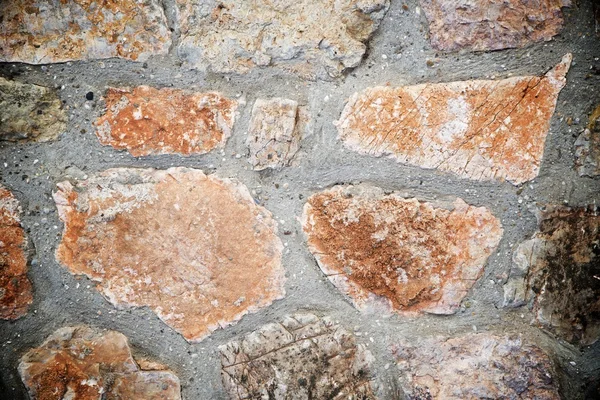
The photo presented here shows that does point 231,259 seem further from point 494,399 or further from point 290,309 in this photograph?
point 494,399

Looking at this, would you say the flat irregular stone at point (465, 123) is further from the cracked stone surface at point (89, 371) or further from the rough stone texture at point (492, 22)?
the cracked stone surface at point (89, 371)

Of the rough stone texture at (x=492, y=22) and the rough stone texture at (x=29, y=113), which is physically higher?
the rough stone texture at (x=492, y=22)

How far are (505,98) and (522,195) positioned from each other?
15 cm

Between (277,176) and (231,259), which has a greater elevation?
(277,176)

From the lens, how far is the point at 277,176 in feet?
2.61

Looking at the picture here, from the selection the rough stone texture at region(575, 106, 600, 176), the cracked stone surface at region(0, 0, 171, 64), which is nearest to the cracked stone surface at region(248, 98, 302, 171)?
the cracked stone surface at region(0, 0, 171, 64)

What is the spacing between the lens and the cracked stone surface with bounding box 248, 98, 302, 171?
78 cm

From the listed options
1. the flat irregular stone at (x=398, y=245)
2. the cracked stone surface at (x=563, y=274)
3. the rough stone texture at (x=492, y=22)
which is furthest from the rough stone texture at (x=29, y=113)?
the cracked stone surface at (x=563, y=274)

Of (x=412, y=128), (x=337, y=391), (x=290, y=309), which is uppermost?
(x=412, y=128)

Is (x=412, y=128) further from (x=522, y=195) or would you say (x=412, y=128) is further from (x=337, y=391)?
(x=337, y=391)

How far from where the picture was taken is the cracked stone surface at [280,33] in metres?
0.75

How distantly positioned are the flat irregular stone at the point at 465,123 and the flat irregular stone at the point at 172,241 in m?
0.23

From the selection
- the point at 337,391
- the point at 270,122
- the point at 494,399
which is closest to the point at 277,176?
the point at 270,122

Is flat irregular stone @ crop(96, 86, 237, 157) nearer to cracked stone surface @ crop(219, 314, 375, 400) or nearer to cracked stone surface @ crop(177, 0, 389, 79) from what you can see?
cracked stone surface @ crop(177, 0, 389, 79)
